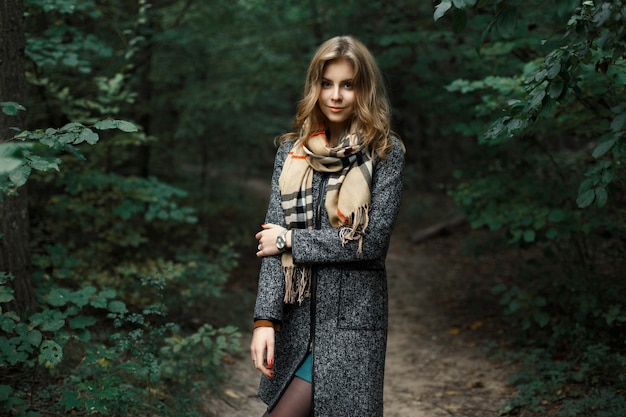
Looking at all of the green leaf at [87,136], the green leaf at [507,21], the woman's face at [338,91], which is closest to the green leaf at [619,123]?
the green leaf at [507,21]

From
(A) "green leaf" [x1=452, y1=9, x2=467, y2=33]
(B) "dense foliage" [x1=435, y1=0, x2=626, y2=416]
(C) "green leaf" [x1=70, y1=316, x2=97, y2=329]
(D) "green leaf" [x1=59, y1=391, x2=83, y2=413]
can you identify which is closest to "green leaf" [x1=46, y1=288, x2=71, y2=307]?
(C) "green leaf" [x1=70, y1=316, x2=97, y2=329]

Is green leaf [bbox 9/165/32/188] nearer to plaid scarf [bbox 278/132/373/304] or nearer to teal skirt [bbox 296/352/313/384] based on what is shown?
plaid scarf [bbox 278/132/373/304]

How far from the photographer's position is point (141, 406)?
10.7 ft

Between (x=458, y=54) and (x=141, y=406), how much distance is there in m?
4.26

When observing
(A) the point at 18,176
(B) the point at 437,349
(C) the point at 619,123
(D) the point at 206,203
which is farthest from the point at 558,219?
(D) the point at 206,203

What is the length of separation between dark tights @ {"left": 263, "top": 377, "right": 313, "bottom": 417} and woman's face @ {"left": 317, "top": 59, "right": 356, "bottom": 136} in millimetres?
1049

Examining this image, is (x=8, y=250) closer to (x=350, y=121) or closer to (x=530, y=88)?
(x=350, y=121)

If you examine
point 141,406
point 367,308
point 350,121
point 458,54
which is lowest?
point 141,406

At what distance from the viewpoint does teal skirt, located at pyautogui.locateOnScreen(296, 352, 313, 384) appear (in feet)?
7.14

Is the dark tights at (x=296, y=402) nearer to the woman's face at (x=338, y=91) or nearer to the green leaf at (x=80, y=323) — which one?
the woman's face at (x=338, y=91)

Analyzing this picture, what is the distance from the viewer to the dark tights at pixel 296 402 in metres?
2.15

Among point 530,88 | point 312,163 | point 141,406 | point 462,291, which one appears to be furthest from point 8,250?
point 462,291

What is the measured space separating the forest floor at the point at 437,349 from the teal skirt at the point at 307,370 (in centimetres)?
193

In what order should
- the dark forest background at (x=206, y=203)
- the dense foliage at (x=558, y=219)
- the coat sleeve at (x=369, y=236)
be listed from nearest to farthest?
the coat sleeve at (x=369, y=236), the dark forest background at (x=206, y=203), the dense foliage at (x=558, y=219)
